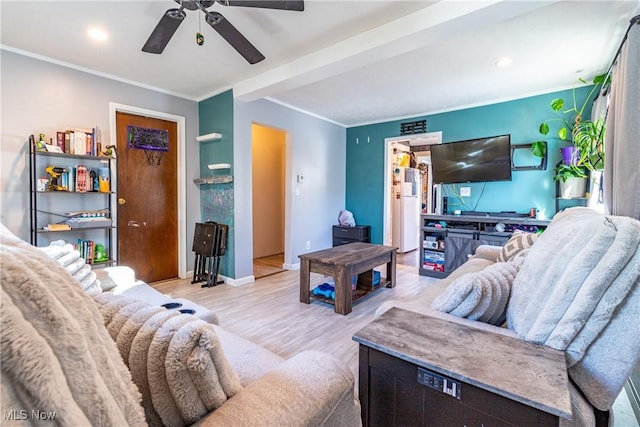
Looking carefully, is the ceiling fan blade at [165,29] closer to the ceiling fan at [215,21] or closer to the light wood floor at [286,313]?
the ceiling fan at [215,21]

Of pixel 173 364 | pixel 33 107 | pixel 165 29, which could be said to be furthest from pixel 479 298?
pixel 33 107

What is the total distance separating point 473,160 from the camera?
3967 mm

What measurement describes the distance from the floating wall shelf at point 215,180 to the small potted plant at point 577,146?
3.88 m

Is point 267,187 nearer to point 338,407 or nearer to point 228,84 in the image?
point 228,84

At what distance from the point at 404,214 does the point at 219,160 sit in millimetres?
3806

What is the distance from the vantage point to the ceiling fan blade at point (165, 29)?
186 cm

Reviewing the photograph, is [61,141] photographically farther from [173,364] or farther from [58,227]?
[173,364]

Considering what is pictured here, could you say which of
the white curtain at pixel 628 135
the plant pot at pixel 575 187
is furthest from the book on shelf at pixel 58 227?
the plant pot at pixel 575 187

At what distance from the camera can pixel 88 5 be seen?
2.08 meters

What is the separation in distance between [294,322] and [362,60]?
2.46 metres

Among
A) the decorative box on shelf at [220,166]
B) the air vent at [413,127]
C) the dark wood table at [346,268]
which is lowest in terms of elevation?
the dark wood table at [346,268]

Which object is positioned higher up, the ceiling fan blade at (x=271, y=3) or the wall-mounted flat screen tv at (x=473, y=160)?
the ceiling fan blade at (x=271, y=3)

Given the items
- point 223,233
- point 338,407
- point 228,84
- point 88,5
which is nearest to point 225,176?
point 223,233

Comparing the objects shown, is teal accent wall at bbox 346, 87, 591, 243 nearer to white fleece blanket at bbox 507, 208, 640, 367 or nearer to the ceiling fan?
white fleece blanket at bbox 507, 208, 640, 367
